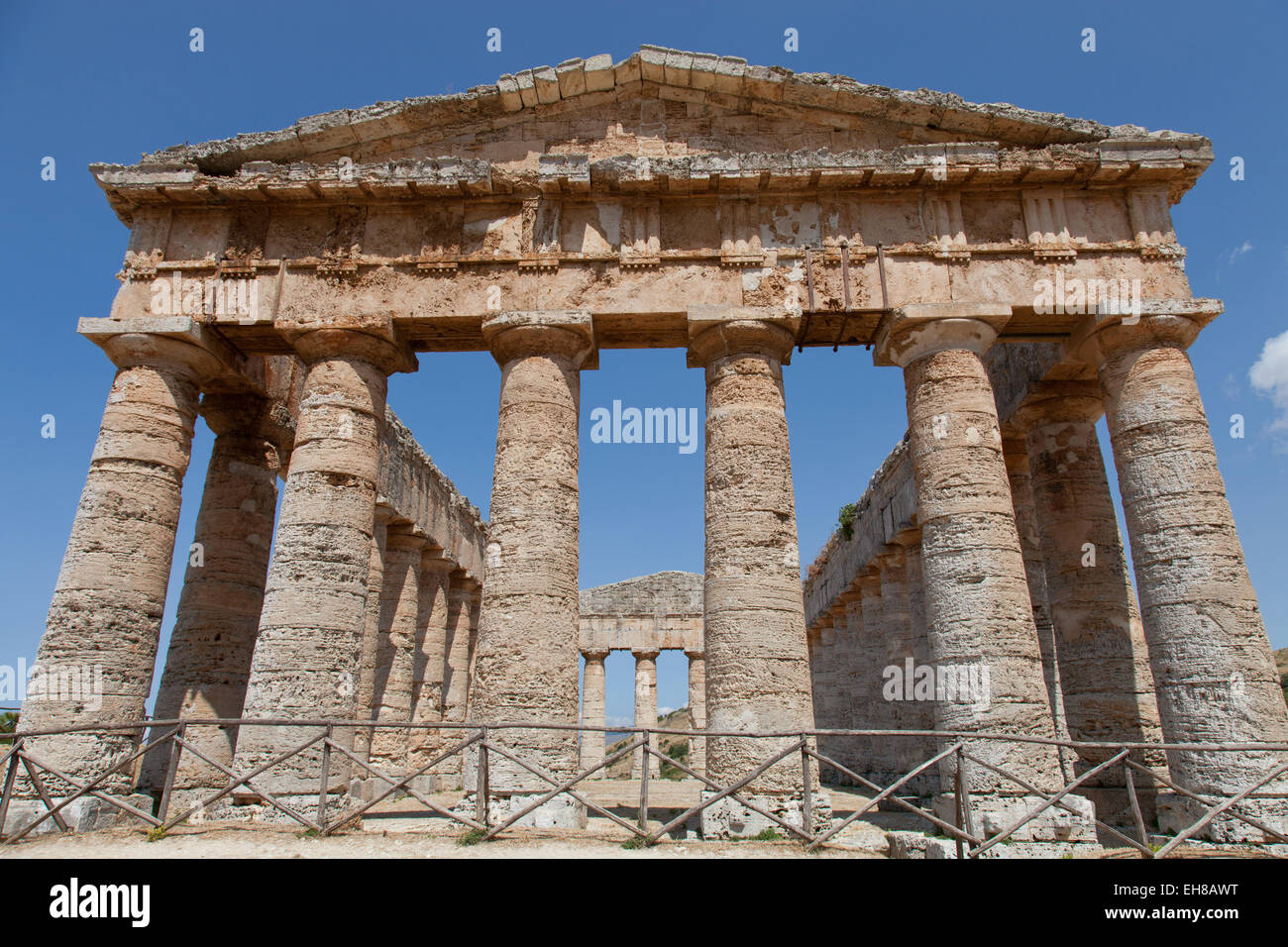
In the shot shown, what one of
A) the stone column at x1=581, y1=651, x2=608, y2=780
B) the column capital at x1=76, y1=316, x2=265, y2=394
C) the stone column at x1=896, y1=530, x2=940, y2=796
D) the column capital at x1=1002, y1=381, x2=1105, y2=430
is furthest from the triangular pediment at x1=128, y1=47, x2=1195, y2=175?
the stone column at x1=581, y1=651, x2=608, y2=780

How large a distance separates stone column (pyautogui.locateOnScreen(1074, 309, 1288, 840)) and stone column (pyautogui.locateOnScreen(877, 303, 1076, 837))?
1.73 meters

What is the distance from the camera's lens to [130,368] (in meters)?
12.3

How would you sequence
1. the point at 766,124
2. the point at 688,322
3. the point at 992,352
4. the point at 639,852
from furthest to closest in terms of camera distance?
1. the point at 992,352
2. the point at 766,124
3. the point at 688,322
4. the point at 639,852

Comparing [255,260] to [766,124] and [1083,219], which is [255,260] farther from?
[1083,219]

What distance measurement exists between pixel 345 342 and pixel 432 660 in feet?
33.2

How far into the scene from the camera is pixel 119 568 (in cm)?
1127

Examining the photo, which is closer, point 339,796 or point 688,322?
point 339,796

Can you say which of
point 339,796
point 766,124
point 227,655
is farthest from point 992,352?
point 227,655

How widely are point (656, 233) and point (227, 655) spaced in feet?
32.7

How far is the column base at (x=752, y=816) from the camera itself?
9.40 metres

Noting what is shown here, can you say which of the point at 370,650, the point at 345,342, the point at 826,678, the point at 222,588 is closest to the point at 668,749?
the point at 826,678

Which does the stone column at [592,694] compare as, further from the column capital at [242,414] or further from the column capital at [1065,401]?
the column capital at [1065,401]
